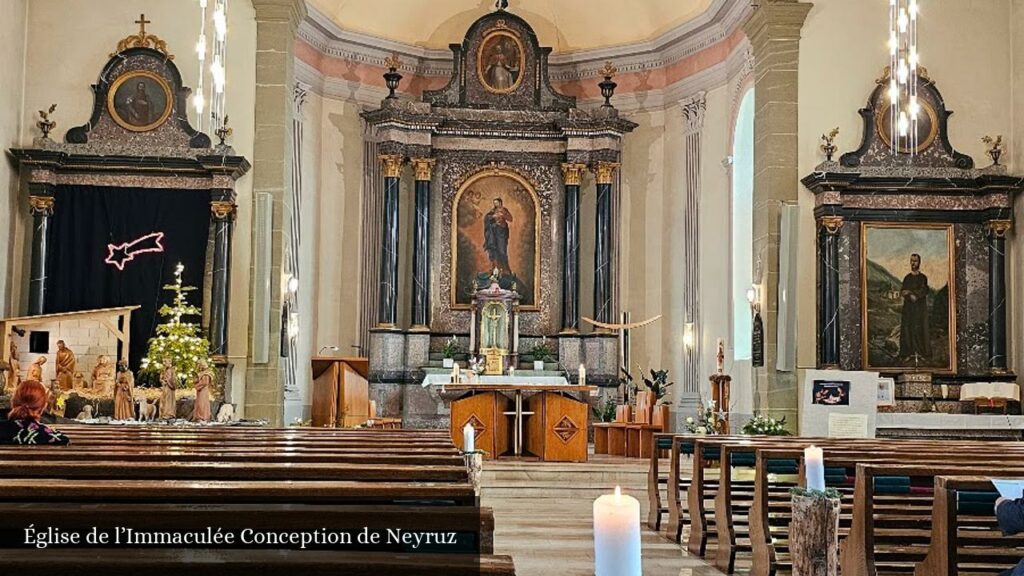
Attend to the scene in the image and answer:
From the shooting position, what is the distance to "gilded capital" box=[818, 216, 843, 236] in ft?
48.5

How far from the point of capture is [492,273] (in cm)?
2036

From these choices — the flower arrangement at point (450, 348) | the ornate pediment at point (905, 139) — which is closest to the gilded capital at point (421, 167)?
the flower arrangement at point (450, 348)

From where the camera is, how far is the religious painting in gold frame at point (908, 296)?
14.9 metres

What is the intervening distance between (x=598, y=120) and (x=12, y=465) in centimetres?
1680

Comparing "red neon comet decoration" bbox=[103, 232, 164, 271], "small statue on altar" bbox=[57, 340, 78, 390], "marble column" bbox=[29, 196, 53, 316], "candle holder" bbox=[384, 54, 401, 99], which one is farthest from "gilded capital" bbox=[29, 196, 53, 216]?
"candle holder" bbox=[384, 54, 401, 99]

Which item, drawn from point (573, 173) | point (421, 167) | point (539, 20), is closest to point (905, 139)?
point (573, 173)

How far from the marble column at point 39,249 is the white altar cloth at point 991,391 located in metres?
11.3

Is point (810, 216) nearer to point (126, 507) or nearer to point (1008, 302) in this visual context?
point (1008, 302)

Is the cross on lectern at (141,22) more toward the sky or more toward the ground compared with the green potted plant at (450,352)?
more toward the sky

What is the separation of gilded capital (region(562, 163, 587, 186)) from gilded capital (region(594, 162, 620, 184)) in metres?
0.24

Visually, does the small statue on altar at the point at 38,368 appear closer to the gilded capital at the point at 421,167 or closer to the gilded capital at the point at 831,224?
the gilded capital at the point at 421,167

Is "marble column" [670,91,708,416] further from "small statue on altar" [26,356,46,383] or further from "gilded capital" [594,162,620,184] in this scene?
"small statue on altar" [26,356,46,383]

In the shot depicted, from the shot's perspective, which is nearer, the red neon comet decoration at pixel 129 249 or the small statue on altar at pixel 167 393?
the small statue on altar at pixel 167 393

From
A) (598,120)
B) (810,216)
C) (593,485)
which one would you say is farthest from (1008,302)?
(598,120)
